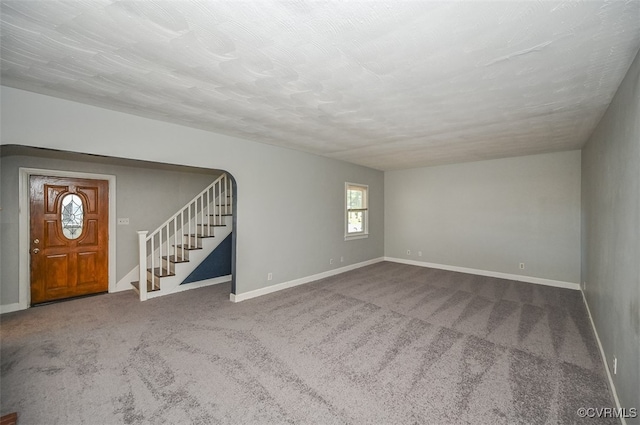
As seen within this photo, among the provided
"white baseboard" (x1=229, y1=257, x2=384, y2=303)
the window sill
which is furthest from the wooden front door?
the window sill

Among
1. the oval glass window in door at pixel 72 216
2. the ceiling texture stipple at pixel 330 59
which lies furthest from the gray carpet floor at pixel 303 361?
the ceiling texture stipple at pixel 330 59

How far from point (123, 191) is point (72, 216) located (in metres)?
0.82

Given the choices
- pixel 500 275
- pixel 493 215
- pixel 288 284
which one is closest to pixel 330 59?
pixel 288 284

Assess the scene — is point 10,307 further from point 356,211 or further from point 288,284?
point 356,211

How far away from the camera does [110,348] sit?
2.69 meters

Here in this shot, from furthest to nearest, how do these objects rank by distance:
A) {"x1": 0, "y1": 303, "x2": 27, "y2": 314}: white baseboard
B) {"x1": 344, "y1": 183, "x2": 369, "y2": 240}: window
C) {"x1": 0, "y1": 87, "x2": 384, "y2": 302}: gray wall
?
{"x1": 344, "y1": 183, "x2": 369, "y2": 240}: window
{"x1": 0, "y1": 303, "x2": 27, "y2": 314}: white baseboard
{"x1": 0, "y1": 87, "x2": 384, "y2": 302}: gray wall

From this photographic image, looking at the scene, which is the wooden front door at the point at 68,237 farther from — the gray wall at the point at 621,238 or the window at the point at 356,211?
the gray wall at the point at 621,238

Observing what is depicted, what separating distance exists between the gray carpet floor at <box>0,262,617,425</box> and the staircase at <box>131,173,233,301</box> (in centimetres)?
39

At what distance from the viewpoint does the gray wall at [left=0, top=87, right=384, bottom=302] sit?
8.23 ft

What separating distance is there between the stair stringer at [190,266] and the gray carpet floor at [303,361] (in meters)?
0.31

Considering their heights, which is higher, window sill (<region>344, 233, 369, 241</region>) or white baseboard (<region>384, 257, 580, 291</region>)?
window sill (<region>344, 233, 369, 241</region>)

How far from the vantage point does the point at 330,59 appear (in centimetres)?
186

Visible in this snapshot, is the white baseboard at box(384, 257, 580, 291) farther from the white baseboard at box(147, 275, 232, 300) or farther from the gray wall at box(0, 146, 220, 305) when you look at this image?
the gray wall at box(0, 146, 220, 305)

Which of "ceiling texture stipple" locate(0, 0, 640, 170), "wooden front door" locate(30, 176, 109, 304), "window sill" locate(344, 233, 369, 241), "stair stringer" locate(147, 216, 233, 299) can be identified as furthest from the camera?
"window sill" locate(344, 233, 369, 241)
